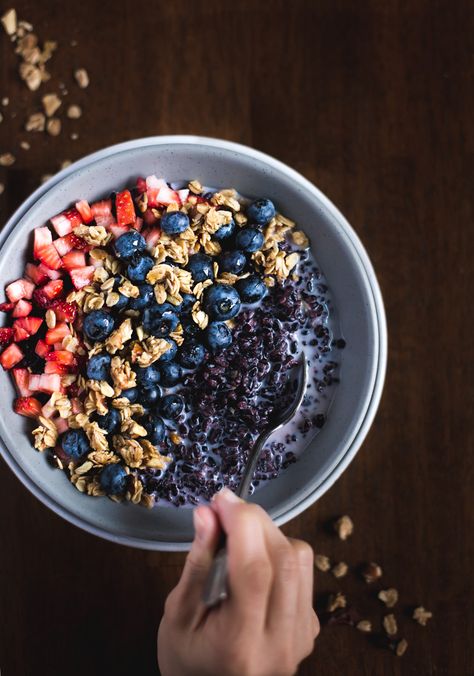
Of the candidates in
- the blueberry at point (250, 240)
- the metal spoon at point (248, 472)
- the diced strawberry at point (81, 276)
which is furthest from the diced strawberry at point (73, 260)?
the metal spoon at point (248, 472)

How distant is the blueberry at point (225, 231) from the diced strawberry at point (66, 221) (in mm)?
202

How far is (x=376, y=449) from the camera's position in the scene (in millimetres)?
1109

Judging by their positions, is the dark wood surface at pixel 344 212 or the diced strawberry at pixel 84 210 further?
the dark wood surface at pixel 344 212

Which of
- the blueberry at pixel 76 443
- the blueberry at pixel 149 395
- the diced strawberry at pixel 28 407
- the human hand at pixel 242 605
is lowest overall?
the human hand at pixel 242 605

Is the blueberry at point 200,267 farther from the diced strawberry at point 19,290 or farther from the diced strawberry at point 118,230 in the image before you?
the diced strawberry at point 19,290

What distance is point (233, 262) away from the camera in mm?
960

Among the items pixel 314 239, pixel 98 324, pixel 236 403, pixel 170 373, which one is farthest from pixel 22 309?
pixel 314 239

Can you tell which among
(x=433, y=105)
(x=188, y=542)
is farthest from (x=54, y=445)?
(x=433, y=105)

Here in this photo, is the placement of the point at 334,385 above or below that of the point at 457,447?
above

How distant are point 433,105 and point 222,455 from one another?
2.21 ft

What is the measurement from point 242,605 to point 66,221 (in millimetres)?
576

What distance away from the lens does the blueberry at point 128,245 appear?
95cm

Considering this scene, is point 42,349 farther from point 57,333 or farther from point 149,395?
point 149,395

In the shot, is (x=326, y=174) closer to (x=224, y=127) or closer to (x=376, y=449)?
(x=224, y=127)
